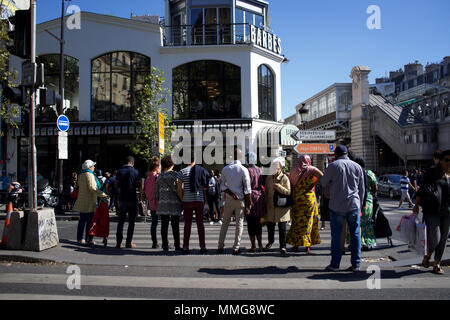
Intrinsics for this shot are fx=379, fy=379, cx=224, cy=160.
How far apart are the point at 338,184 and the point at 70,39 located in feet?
73.8

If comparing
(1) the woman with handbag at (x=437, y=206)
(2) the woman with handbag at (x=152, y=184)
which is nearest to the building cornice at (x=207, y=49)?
(2) the woman with handbag at (x=152, y=184)

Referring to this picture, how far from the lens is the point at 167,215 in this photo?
7.89m

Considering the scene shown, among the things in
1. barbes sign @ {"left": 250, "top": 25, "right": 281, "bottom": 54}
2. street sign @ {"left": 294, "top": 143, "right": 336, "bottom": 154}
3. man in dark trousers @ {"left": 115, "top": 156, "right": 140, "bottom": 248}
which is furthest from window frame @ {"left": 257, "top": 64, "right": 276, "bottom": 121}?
man in dark trousers @ {"left": 115, "top": 156, "right": 140, "bottom": 248}

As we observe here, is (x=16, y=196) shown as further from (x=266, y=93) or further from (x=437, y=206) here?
(x=266, y=93)

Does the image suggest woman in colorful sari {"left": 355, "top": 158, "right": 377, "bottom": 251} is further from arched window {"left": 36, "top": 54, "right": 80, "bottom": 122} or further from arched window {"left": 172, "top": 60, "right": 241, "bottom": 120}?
arched window {"left": 36, "top": 54, "right": 80, "bottom": 122}

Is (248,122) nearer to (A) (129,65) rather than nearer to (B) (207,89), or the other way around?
(B) (207,89)

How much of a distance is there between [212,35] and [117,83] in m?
6.78

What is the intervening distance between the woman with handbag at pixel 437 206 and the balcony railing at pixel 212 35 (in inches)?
781

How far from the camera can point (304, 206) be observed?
7512 mm

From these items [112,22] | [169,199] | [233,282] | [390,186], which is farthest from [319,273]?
[390,186]

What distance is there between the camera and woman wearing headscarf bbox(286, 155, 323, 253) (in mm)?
7418

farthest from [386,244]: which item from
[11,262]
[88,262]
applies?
[11,262]

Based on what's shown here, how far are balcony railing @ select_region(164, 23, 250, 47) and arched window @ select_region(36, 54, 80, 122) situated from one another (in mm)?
6071

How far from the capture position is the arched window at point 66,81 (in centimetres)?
2353
